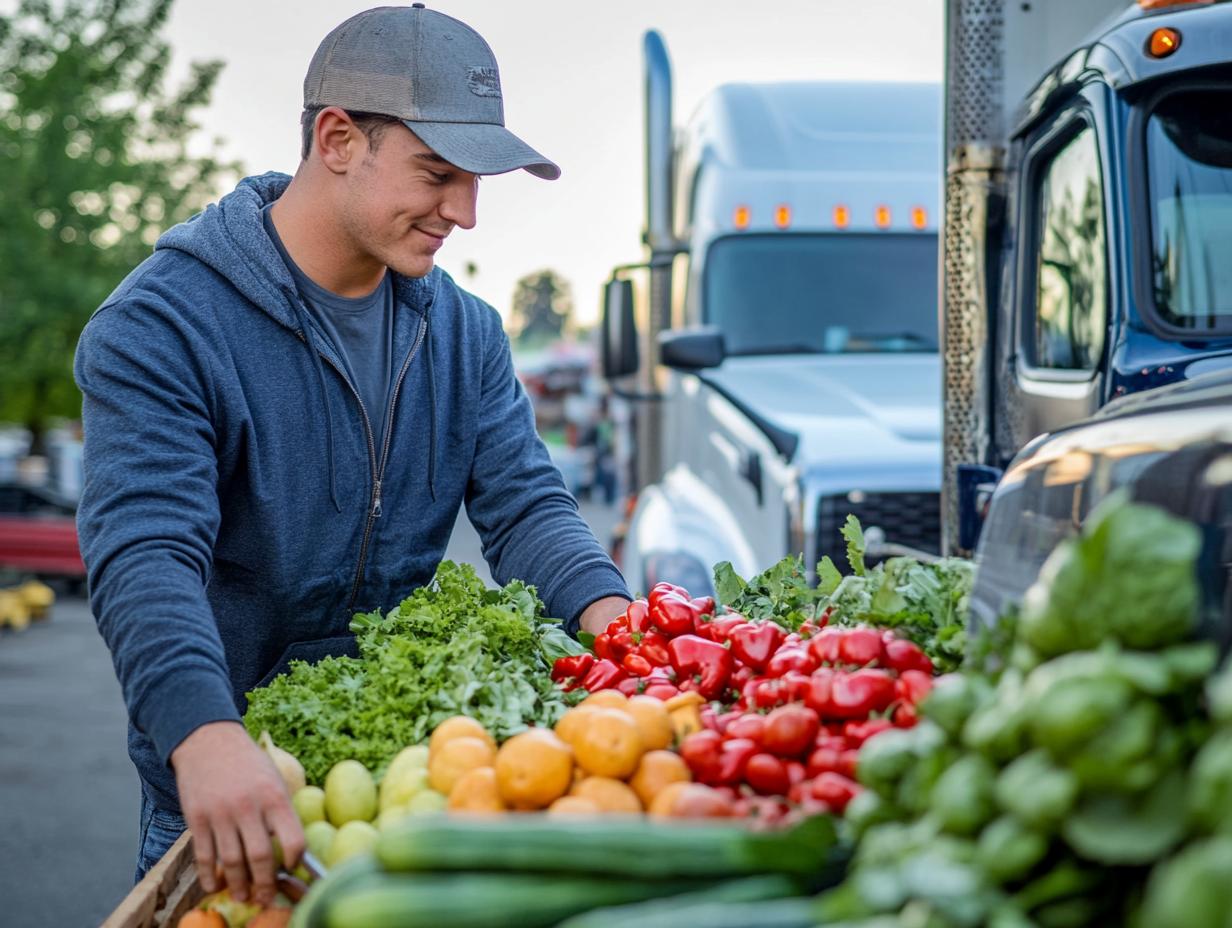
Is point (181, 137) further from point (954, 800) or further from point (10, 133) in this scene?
point (954, 800)

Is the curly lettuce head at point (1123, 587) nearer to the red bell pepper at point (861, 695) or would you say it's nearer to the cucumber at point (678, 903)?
the cucumber at point (678, 903)

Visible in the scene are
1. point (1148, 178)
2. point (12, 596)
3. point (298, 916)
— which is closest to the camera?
point (298, 916)

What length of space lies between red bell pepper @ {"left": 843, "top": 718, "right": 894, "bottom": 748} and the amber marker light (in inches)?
98.3

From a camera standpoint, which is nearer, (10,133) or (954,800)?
(954,800)

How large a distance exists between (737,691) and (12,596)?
13392mm

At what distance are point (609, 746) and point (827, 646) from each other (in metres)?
0.46

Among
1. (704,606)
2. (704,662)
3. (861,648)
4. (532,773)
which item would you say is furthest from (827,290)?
(532,773)

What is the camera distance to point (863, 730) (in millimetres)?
2121

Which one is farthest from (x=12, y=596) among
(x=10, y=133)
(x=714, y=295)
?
(x=714, y=295)

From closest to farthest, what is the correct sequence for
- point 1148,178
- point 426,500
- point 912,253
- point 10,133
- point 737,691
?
point 737,691, point 426,500, point 1148,178, point 912,253, point 10,133

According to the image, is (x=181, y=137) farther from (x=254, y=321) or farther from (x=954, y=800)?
(x=954, y=800)

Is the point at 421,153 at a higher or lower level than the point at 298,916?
higher

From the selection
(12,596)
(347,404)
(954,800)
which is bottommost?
(12,596)

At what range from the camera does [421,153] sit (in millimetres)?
2861
